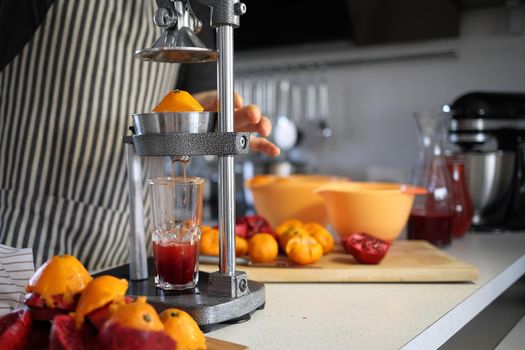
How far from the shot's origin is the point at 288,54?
2.54 m

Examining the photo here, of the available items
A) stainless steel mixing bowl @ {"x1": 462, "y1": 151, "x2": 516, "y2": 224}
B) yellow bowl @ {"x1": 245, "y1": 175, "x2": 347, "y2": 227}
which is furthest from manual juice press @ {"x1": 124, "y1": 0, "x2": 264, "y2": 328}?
stainless steel mixing bowl @ {"x1": 462, "y1": 151, "x2": 516, "y2": 224}

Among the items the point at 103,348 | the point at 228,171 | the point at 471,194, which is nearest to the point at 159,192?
the point at 228,171

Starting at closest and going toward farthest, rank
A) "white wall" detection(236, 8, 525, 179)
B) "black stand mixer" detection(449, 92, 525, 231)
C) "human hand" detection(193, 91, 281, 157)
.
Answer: "human hand" detection(193, 91, 281, 157)
"black stand mixer" detection(449, 92, 525, 231)
"white wall" detection(236, 8, 525, 179)

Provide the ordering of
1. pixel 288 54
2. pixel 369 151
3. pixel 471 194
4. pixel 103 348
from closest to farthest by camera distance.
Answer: pixel 103 348
pixel 471 194
pixel 369 151
pixel 288 54

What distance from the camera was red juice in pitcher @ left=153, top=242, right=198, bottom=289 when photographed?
2.37ft

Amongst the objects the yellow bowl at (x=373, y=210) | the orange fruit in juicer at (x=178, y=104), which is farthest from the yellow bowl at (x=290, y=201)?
the orange fruit in juicer at (x=178, y=104)

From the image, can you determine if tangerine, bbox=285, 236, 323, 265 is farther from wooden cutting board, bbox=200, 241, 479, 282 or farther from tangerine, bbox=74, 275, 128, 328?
tangerine, bbox=74, 275, 128, 328

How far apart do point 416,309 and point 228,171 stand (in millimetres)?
305

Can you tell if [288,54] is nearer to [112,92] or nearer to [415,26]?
[415,26]

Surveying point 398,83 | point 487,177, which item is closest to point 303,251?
point 487,177

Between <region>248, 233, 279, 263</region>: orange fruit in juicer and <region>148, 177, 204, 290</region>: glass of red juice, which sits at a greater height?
<region>148, 177, 204, 290</region>: glass of red juice

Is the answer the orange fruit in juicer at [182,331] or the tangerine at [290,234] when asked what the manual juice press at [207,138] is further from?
the tangerine at [290,234]

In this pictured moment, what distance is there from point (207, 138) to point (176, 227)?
124 millimetres

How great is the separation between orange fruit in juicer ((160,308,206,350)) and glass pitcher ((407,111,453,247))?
2.50ft
